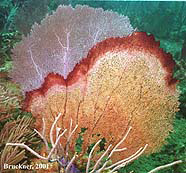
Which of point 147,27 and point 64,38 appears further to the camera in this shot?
point 147,27

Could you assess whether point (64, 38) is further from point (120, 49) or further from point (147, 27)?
point (147, 27)

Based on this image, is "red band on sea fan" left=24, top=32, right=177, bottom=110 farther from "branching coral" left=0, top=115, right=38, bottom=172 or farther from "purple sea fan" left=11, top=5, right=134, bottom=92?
"branching coral" left=0, top=115, right=38, bottom=172

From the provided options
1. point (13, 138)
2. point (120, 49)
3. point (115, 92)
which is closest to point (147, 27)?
point (120, 49)

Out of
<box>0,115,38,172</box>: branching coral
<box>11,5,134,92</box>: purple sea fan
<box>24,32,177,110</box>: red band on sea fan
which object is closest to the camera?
<box>0,115,38,172</box>: branching coral

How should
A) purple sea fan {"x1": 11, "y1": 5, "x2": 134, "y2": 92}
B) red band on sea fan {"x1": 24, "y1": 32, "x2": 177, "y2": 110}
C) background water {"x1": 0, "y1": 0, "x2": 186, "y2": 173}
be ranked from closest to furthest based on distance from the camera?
red band on sea fan {"x1": 24, "y1": 32, "x2": 177, "y2": 110} < purple sea fan {"x1": 11, "y1": 5, "x2": 134, "y2": 92} < background water {"x1": 0, "y1": 0, "x2": 186, "y2": 173}

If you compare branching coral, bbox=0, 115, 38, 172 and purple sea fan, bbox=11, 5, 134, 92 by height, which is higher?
purple sea fan, bbox=11, 5, 134, 92

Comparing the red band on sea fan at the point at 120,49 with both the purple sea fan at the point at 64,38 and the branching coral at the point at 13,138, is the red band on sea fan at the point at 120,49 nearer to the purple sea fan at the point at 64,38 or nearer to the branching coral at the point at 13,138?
the purple sea fan at the point at 64,38

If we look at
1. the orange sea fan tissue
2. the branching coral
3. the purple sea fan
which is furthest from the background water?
the branching coral

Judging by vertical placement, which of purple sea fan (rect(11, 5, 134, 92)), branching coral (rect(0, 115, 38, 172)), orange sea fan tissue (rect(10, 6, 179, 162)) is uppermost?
purple sea fan (rect(11, 5, 134, 92))

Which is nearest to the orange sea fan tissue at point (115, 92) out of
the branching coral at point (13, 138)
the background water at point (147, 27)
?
the branching coral at point (13, 138)
